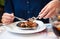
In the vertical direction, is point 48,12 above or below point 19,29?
above

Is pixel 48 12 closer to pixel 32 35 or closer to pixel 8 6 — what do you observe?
pixel 32 35

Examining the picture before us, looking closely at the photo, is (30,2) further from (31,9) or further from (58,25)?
(58,25)

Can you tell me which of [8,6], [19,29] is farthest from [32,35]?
[8,6]

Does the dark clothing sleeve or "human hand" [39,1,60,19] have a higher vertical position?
the dark clothing sleeve

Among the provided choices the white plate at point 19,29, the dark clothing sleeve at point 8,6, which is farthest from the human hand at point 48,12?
the dark clothing sleeve at point 8,6

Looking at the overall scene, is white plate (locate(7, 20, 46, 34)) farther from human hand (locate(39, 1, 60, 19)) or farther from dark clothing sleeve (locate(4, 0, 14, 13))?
dark clothing sleeve (locate(4, 0, 14, 13))

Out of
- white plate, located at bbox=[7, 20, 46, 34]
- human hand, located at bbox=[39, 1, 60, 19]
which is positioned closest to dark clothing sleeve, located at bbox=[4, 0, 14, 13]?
white plate, located at bbox=[7, 20, 46, 34]

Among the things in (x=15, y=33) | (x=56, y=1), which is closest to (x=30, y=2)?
(x=56, y=1)

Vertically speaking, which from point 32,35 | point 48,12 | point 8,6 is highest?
point 8,6

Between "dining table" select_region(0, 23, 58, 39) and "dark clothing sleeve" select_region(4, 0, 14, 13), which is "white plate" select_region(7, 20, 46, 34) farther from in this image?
"dark clothing sleeve" select_region(4, 0, 14, 13)

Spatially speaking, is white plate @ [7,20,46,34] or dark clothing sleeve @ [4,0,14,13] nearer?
white plate @ [7,20,46,34]

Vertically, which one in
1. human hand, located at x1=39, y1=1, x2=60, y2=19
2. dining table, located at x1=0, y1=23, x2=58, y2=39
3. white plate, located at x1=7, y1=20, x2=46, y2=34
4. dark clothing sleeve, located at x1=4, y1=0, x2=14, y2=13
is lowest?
dining table, located at x1=0, y1=23, x2=58, y2=39

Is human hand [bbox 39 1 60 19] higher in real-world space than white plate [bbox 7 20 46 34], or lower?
higher

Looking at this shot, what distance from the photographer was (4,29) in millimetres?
1040
